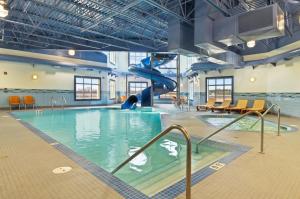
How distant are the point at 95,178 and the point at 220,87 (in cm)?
1165

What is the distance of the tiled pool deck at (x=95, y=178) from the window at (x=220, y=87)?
8.97 metres

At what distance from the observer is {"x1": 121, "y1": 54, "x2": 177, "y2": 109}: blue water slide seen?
520 inches

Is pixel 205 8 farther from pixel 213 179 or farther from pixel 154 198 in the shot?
pixel 154 198

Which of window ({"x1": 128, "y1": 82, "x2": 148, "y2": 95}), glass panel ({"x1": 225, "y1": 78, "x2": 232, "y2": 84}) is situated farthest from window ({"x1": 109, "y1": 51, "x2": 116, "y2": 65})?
glass panel ({"x1": 225, "y1": 78, "x2": 232, "y2": 84})

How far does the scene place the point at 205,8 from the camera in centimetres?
555

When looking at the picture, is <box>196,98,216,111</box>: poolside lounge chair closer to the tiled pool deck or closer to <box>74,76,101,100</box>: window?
the tiled pool deck

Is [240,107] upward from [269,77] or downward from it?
downward

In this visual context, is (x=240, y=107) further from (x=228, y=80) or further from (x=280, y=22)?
(x=280, y=22)

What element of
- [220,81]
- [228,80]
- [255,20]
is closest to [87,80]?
[220,81]

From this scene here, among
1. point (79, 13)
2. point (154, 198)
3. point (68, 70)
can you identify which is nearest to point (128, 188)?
point (154, 198)

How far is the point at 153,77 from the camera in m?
13.5

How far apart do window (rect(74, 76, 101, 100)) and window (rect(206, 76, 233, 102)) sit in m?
8.27

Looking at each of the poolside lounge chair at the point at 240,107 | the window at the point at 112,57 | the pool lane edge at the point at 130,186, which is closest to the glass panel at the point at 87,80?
the window at the point at 112,57

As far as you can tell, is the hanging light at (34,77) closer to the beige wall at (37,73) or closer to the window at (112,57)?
the beige wall at (37,73)
